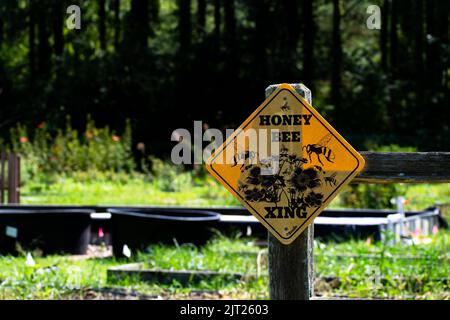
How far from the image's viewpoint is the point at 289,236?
3736mm

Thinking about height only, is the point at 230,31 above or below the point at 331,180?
above

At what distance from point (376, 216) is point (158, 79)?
15.9 metres

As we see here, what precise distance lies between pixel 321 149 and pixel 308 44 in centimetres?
2874

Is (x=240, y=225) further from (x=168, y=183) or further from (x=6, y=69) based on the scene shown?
(x=6, y=69)

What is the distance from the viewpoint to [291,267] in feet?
12.4

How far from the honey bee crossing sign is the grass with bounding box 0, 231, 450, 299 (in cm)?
284

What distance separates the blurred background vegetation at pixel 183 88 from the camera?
19.3 metres

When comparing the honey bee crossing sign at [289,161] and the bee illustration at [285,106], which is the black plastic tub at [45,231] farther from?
the bee illustration at [285,106]

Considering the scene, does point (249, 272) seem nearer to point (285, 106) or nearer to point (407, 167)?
point (407, 167)

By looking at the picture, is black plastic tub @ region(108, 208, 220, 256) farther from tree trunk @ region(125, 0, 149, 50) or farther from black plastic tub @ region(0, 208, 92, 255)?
tree trunk @ region(125, 0, 149, 50)

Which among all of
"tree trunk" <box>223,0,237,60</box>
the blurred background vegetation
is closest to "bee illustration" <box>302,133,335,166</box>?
the blurred background vegetation

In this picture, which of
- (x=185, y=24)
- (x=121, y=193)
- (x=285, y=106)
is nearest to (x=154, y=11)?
(x=185, y=24)

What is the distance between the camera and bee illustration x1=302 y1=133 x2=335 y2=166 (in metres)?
3.74
